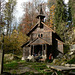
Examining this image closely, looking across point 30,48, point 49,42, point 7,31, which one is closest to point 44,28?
point 49,42

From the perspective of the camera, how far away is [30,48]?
76.0 feet

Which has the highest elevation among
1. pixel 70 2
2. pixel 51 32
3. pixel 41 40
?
pixel 70 2

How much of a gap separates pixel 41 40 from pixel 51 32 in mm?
2956

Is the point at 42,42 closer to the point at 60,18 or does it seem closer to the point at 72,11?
the point at 60,18

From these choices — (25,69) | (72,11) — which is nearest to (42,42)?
(25,69)

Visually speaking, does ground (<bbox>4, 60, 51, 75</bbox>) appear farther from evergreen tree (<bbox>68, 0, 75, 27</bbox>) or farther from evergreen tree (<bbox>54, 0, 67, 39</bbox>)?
evergreen tree (<bbox>68, 0, 75, 27</bbox>)

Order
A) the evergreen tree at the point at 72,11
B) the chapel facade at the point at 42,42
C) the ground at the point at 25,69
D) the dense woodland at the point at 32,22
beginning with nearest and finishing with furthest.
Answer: the ground at the point at 25,69, the chapel facade at the point at 42,42, the dense woodland at the point at 32,22, the evergreen tree at the point at 72,11

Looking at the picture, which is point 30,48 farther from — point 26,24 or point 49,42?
point 26,24

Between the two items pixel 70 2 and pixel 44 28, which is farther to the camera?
pixel 70 2

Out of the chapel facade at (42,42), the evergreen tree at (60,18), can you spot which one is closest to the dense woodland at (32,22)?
the evergreen tree at (60,18)

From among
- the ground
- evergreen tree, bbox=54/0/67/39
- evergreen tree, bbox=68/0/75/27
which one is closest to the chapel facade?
the ground

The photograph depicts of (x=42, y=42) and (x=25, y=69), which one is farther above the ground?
(x=42, y=42)

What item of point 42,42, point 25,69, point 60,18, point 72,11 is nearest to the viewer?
point 25,69

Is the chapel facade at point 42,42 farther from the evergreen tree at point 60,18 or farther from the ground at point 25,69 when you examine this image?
the evergreen tree at point 60,18
